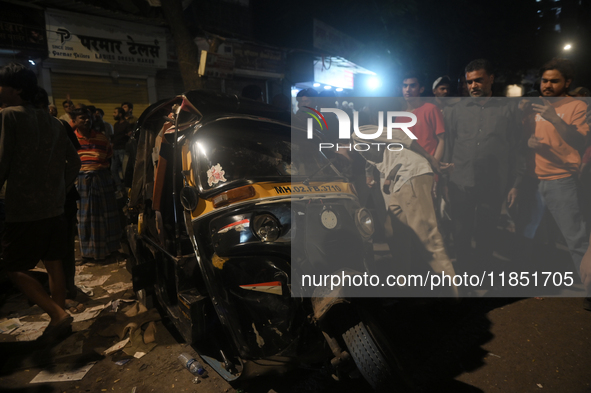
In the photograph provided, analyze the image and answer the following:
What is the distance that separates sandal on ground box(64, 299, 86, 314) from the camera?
3.85 m

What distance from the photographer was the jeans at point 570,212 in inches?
144

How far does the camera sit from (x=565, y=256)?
16.0 feet

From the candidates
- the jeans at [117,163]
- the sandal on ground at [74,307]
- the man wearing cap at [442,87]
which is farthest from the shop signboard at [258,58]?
the sandal on ground at [74,307]

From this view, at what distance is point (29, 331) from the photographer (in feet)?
11.3

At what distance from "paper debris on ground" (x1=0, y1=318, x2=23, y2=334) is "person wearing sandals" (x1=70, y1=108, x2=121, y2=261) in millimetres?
1582

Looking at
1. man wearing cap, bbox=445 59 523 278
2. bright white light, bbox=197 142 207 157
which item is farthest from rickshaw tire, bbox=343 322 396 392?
man wearing cap, bbox=445 59 523 278

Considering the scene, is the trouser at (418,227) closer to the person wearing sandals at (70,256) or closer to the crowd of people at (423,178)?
the crowd of people at (423,178)

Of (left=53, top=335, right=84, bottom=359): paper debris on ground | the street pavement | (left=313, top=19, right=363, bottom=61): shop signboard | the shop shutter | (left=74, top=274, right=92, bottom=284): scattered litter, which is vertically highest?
(left=313, top=19, right=363, bottom=61): shop signboard

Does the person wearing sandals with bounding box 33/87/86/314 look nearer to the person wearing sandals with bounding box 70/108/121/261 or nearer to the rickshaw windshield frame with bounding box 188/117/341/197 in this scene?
the person wearing sandals with bounding box 70/108/121/261

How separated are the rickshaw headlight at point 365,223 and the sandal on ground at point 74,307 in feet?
9.96

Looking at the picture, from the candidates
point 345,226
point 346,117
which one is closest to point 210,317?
point 345,226

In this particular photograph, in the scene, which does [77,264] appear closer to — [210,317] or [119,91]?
[210,317]

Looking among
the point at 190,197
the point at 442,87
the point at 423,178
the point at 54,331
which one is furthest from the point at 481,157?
the point at 54,331

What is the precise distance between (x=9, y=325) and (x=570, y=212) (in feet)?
18.3
